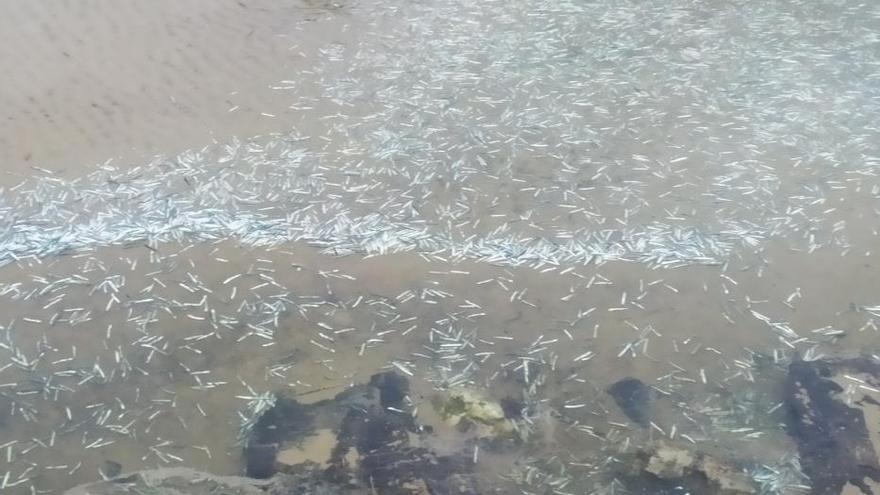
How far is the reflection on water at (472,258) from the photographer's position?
133 inches

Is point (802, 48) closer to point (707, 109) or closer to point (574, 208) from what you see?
point (707, 109)

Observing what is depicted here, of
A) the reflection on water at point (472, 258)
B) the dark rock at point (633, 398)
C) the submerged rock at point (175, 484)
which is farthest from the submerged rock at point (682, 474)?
the submerged rock at point (175, 484)

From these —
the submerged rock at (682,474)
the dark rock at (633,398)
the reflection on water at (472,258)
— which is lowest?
the submerged rock at (682,474)

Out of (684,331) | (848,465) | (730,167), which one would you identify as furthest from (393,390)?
(730,167)

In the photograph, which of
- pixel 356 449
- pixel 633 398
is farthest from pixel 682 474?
pixel 356 449

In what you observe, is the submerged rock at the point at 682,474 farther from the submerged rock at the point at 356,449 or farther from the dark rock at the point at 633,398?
the submerged rock at the point at 356,449

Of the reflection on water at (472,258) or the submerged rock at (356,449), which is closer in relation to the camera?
the submerged rock at (356,449)

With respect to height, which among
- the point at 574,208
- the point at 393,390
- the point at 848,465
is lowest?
the point at 848,465

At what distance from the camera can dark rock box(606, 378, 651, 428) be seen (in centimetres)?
347

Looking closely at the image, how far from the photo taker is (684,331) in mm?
3824

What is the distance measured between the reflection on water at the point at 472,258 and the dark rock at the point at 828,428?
1cm

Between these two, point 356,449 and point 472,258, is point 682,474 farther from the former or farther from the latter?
point 472,258

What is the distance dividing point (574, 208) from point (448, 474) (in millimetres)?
1885

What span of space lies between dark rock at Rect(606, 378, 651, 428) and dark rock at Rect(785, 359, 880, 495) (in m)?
0.64
